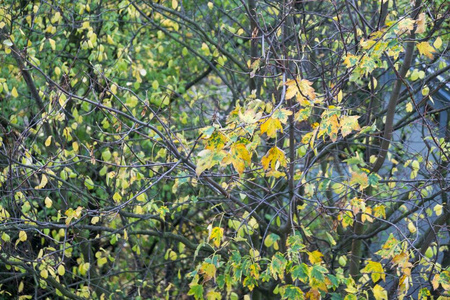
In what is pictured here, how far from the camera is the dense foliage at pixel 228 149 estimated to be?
12.4 ft

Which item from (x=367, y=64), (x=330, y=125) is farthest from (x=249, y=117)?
(x=367, y=64)

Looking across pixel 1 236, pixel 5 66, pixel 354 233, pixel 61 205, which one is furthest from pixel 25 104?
pixel 354 233

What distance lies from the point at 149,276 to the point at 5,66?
293 cm

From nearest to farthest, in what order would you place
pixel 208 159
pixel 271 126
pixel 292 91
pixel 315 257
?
pixel 208 159
pixel 271 126
pixel 292 91
pixel 315 257

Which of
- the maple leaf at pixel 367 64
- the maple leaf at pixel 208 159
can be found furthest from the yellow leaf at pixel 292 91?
the maple leaf at pixel 208 159

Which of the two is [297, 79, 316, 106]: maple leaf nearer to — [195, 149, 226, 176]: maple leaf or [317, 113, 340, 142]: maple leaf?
[317, 113, 340, 142]: maple leaf

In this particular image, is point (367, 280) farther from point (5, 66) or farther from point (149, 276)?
point (5, 66)

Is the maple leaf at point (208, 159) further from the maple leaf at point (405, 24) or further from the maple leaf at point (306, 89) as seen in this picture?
the maple leaf at point (405, 24)

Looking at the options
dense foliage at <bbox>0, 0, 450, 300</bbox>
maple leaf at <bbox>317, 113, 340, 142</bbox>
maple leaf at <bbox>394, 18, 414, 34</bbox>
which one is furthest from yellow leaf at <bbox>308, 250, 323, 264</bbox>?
maple leaf at <bbox>394, 18, 414, 34</bbox>

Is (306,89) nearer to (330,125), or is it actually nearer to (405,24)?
(330,125)

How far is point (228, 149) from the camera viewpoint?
3.32 meters

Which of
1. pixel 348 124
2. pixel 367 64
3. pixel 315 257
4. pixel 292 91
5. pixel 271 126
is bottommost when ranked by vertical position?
pixel 315 257

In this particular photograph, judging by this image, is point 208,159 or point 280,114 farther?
point 280,114

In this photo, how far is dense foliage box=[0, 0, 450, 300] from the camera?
12.4 feet
